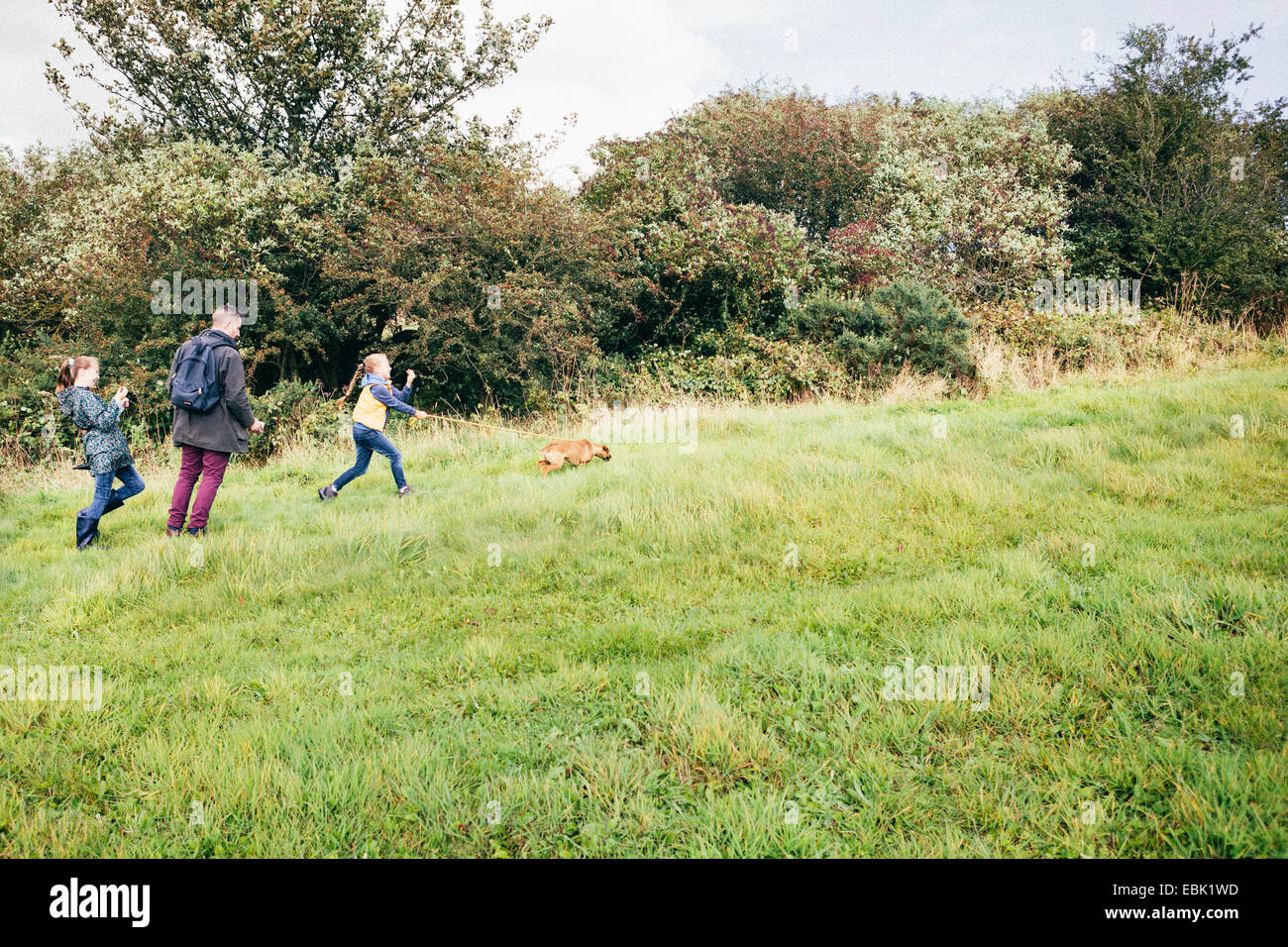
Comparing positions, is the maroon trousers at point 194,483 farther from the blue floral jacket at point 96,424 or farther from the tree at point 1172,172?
the tree at point 1172,172

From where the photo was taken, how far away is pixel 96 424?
22.1 ft

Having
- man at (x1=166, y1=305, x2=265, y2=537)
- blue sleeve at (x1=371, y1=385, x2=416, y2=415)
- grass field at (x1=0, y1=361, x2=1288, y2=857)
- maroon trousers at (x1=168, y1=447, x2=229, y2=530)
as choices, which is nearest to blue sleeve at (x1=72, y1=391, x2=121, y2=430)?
man at (x1=166, y1=305, x2=265, y2=537)

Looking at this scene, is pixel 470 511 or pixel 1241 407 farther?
pixel 1241 407

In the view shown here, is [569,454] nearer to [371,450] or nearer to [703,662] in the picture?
[371,450]

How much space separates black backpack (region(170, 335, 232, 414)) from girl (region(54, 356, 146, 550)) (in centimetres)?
52

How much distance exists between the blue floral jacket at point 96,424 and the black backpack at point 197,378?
2.27 feet

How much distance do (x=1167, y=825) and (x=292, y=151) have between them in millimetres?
19332

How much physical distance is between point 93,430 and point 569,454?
482 cm

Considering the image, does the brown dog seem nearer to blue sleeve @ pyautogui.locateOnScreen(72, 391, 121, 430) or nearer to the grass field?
the grass field

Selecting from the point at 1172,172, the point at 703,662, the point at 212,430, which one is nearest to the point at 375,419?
the point at 212,430

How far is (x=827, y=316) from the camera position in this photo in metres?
14.1
